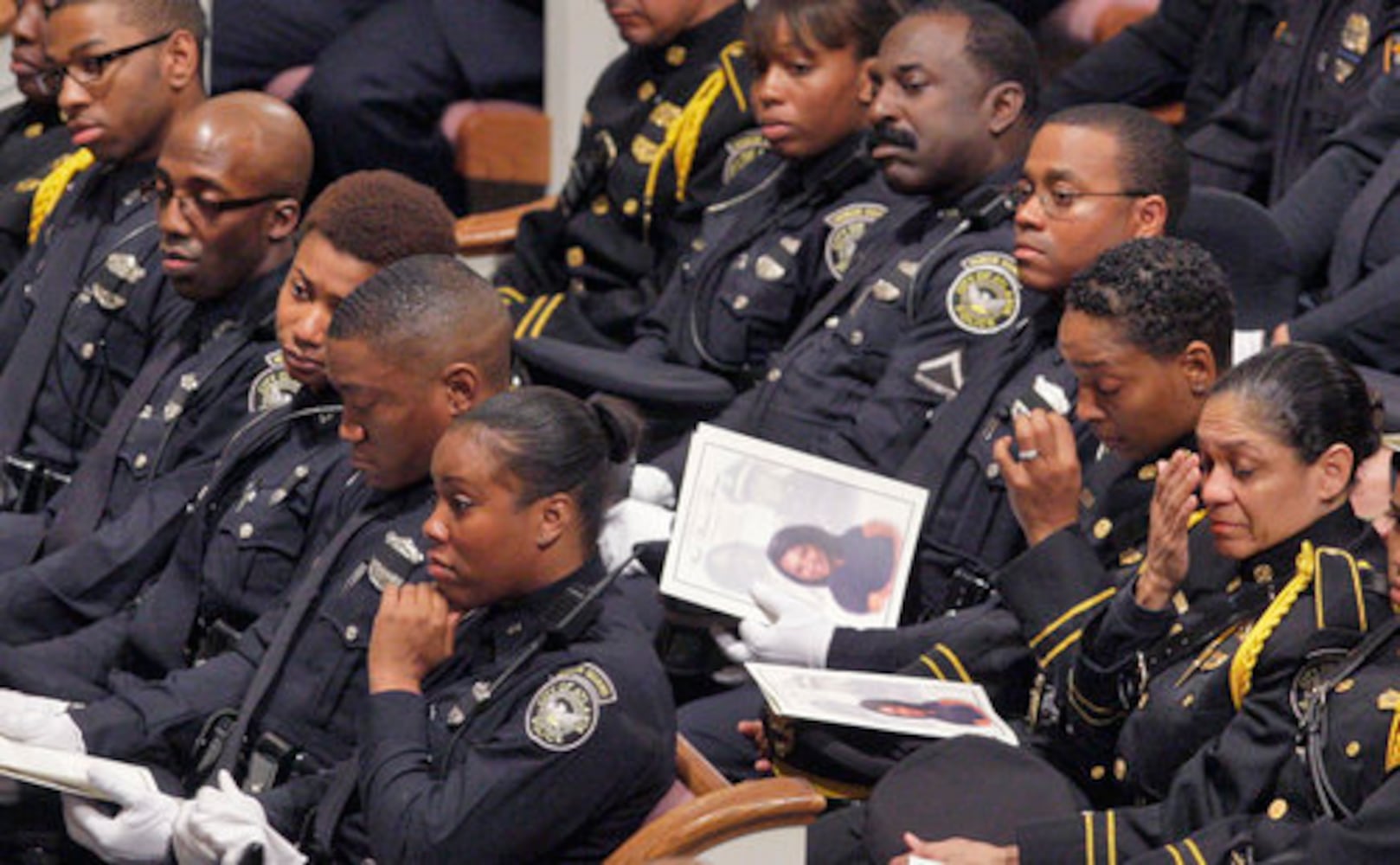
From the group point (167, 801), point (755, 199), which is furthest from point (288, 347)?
point (755, 199)

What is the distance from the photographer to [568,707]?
3.33m

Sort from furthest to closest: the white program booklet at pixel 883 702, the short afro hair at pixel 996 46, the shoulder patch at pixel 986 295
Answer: the short afro hair at pixel 996 46 < the shoulder patch at pixel 986 295 < the white program booklet at pixel 883 702

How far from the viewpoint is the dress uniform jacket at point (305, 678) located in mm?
3748

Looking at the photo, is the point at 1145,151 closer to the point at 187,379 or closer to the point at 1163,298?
the point at 1163,298

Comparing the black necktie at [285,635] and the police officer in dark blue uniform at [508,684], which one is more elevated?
the police officer in dark blue uniform at [508,684]

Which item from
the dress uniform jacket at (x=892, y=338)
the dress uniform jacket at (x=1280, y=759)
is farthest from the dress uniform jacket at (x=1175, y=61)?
the dress uniform jacket at (x=1280, y=759)

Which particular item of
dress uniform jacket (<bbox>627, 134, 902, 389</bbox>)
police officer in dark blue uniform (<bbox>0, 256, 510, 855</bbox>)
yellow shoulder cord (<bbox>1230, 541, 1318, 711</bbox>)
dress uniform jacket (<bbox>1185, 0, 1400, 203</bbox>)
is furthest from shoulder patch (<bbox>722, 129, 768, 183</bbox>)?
yellow shoulder cord (<bbox>1230, 541, 1318, 711</bbox>)

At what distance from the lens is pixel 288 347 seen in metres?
4.16

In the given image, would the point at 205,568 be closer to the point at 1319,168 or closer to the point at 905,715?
the point at 905,715

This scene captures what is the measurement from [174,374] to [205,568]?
21.2 inches

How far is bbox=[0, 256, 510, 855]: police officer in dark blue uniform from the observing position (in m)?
3.75

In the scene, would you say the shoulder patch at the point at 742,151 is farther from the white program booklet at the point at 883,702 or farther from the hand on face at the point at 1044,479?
the white program booklet at the point at 883,702

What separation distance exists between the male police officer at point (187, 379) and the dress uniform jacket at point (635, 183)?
2.79 ft

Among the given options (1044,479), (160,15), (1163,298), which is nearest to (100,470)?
(160,15)
